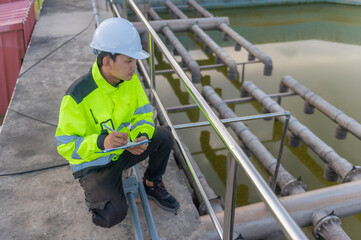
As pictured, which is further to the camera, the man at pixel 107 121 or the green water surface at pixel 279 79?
the green water surface at pixel 279 79

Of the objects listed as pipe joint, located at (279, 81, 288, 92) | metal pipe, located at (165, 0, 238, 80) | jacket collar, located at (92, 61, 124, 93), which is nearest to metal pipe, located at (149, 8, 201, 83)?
metal pipe, located at (165, 0, 238, 80)

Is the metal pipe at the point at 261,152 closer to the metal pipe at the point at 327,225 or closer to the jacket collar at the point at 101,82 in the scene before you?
the metal pipe at the point at 327,225

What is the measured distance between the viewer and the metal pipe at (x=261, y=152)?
446 centimetres

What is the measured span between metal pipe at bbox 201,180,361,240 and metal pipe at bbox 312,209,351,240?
7 cm

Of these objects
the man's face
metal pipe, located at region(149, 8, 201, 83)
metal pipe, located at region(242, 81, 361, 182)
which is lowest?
metal pipe, located at region(242, 81, 361, 182)

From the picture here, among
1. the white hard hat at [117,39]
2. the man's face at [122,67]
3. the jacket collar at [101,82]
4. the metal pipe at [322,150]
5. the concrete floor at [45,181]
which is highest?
the white hard hat at [117,39]

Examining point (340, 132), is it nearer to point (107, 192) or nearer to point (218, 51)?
point (218, 51)

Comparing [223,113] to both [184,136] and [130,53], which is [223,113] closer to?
[184,136]

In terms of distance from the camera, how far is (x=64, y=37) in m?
4.96

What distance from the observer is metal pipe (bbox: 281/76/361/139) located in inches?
218

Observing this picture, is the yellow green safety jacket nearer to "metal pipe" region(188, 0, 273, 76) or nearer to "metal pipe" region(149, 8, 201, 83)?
"metal pipe" region(149, 8, 201, 83)

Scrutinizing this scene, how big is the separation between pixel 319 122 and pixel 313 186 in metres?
1.71

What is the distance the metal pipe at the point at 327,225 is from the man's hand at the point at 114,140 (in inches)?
91.3

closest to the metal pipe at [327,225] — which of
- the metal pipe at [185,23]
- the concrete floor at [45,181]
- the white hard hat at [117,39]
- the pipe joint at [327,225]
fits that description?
the pipe joint at [327,225]
